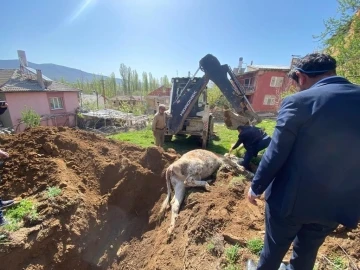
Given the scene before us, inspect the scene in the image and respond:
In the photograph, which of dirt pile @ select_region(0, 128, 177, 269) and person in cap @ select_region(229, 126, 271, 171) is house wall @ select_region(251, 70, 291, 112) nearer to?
person in cap @ select_region(229, 126, 271, 171)

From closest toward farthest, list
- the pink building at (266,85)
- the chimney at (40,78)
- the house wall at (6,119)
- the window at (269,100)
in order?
the house wall at (6,119) → the chimney at (40,78) → the pink building at (266,85) → the window at (269,100)

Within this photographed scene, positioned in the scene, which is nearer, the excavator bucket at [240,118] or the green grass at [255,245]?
the green grass at [255,245]

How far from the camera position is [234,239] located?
2689mm

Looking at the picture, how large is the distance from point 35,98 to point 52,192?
66.7ft

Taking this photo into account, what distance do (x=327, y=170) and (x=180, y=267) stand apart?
7.11 ft

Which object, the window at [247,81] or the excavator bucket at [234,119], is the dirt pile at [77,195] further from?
the window at [247,81]

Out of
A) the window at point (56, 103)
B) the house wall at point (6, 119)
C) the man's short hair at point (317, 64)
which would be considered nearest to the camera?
the man's short hair at point (317, 64)

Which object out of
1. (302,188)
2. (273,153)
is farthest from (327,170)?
(273,153)

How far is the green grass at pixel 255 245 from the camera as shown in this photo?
8.29 feet

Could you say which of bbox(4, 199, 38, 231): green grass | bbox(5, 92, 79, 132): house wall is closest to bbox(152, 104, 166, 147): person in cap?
bbox(4, 199, 38, 231): green grass

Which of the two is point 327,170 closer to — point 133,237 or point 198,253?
point 198,253

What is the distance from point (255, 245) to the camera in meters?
2.56

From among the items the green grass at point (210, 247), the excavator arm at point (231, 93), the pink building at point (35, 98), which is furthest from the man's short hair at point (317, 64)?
the pink building at point (35, 98)

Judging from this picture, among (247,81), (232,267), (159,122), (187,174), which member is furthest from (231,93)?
(247,81)
